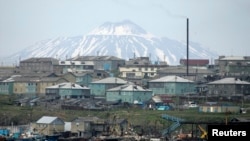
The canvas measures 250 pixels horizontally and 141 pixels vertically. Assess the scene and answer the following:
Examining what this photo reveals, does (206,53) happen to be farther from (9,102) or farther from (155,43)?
(9,102)

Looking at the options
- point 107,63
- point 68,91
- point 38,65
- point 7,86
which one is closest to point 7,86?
point 7,86

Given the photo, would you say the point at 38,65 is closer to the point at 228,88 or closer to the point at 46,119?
the point at 228,88

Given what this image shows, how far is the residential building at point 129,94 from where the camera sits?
46.0m

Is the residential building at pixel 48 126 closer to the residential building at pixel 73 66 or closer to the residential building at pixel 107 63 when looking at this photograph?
the residential building at pixel 73 66

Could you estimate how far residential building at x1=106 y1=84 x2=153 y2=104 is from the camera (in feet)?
151

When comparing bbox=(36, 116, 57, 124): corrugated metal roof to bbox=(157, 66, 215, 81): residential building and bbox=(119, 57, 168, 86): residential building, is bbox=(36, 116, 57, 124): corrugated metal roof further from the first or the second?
bbox=(119, 57, 168, 86): residential building

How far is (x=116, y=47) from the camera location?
158m

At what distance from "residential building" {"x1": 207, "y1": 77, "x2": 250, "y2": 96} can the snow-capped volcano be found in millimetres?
92620

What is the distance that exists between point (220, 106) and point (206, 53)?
145 meters

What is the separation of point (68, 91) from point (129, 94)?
416 centimetres

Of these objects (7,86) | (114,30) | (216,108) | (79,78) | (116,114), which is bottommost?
(116,114)

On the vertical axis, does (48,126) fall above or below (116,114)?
below

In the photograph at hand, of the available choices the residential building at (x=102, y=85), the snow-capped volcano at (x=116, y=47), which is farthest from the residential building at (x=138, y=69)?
the snow-capped volcano at (x=116, y=47)

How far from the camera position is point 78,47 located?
158 m
